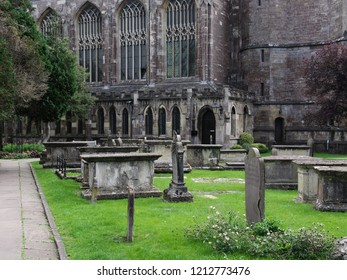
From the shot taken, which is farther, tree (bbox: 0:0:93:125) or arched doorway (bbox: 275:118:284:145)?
arched doorway (bbox: 275:118:284:145)

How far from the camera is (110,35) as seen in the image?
4862 centimetres

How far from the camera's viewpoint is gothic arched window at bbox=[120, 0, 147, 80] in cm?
4772

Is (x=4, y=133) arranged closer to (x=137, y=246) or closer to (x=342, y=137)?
(x=342, y=137)

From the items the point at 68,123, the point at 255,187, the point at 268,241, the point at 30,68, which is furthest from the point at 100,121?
the point at 268,241

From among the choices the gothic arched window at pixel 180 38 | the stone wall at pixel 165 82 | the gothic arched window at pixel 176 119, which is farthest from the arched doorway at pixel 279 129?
the gothic arched window at pixel 176 119

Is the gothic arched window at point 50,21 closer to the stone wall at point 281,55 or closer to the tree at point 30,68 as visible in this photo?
the tree at point 30,68

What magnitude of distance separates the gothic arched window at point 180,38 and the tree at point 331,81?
12264mm

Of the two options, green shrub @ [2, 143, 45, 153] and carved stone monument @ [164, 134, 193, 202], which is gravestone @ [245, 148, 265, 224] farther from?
green shrub @ [2, 143, 45, 153]

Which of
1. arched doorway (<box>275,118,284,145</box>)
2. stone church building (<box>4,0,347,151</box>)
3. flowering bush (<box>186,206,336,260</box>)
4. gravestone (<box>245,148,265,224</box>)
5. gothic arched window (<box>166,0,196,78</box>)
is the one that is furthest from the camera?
gothic arched window (<box>166,0,196,78</box>)

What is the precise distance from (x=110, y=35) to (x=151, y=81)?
6512mm

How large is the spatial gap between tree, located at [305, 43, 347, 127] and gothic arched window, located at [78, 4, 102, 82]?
2182cm

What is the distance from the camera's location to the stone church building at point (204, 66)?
4138 cm

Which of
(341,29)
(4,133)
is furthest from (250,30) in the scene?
(4,133)

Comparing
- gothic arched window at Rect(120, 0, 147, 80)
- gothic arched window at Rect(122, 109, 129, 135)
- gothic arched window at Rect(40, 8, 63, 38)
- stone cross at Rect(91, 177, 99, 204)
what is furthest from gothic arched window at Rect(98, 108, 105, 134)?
stone cross at Rect(91, 177, 99, 204)
